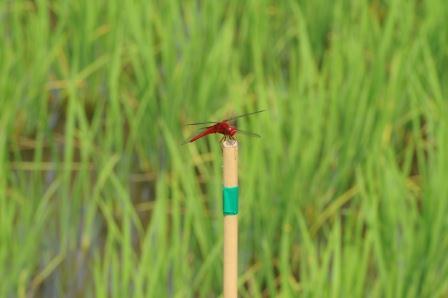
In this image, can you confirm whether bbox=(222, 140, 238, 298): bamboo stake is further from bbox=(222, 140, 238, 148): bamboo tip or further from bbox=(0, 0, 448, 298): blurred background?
bbox=(0, 0, 448, 298): blurred background

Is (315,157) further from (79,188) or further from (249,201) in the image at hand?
(79,188)

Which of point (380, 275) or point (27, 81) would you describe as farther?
point (27, 81)

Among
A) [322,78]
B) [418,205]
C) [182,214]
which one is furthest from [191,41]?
[418,205]

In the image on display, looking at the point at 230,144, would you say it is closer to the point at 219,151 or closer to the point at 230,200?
the point at 230,200

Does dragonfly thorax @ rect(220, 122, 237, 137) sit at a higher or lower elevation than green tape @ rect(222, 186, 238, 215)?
higher

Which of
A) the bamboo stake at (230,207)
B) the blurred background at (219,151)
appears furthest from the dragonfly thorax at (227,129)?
the blurred background at (219,151)

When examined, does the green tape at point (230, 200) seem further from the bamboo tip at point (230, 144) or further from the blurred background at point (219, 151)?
the blurred background at point (219, 151)

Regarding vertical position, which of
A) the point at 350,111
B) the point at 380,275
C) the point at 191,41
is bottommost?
the point at 380,275

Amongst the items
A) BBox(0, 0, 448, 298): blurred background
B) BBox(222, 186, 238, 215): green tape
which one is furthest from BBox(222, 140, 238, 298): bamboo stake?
BBox(0, 0, 448, 298): blurred background
